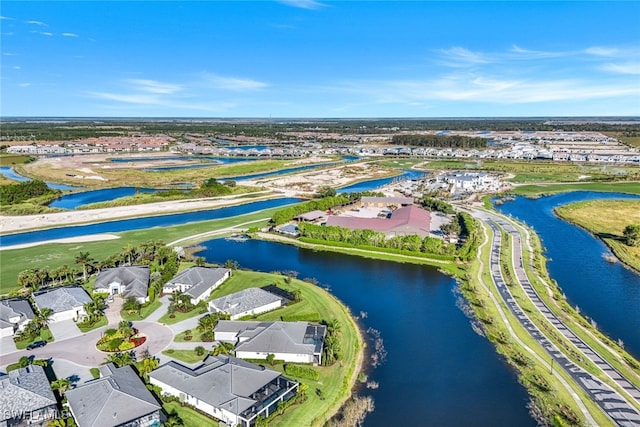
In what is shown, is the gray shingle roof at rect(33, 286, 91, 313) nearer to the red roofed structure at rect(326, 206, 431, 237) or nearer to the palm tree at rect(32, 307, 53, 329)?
the palm tree at rect(32, 307, 53, 329)

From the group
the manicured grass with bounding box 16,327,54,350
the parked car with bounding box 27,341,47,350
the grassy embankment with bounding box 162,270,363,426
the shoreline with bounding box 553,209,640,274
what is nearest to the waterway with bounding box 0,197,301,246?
the grassy embankment with bounding box 162,270,363,426

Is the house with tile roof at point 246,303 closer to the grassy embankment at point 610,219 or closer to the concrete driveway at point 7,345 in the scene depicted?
the concrete driveway at point 7,345

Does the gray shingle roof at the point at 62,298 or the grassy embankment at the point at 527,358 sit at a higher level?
the gray shingle roof at the point at 62,298

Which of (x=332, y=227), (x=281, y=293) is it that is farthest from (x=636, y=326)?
(x=332, y=227)

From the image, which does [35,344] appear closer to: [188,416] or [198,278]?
[198,278]

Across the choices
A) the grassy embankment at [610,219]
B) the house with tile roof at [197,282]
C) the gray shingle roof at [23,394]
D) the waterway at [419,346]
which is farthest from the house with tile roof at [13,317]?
the grassy embankment at [610,219]

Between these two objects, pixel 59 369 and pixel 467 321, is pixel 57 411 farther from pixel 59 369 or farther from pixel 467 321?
pixel 467 321
